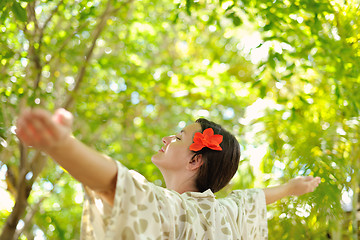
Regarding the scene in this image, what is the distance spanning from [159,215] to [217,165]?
43 centimetres

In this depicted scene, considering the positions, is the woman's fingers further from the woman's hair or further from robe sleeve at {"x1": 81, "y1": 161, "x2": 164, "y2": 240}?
the woman's hair

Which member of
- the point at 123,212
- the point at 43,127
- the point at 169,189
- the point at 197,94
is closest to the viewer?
the point at 43,127

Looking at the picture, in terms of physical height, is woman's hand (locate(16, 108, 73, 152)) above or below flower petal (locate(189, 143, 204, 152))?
above

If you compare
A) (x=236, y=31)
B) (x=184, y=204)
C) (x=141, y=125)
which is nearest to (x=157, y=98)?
(x=141, y=125)

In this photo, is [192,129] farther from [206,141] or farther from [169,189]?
[169,189]

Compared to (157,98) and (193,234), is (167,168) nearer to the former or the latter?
(193,234)

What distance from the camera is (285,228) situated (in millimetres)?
2430

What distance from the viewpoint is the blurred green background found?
212 centimetres

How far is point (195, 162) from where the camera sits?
1.39 metres

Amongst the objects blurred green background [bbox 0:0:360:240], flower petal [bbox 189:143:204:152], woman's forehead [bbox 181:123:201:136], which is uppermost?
woman's forehead [bbox 181:123:201:136]

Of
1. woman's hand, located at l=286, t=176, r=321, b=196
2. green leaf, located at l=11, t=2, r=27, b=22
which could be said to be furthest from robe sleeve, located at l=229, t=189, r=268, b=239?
green leaf, located at l=11, t=2, r=27, b=22

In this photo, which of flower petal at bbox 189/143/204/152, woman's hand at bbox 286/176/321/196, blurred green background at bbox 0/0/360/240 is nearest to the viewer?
flower petal at bbox 189/143/204/152

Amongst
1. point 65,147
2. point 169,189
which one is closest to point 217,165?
point 169,189

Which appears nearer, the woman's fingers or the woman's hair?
the woman's fingers
